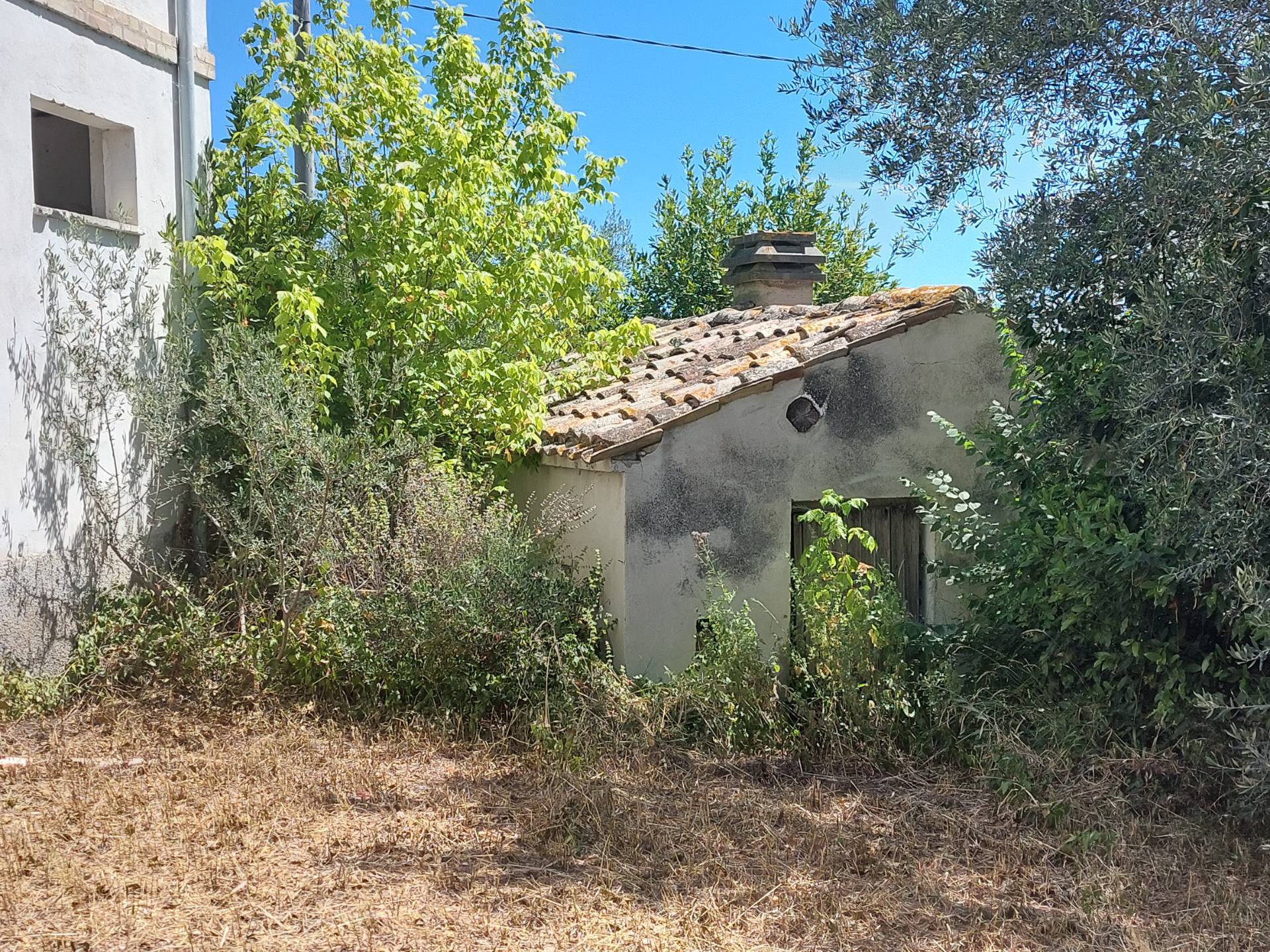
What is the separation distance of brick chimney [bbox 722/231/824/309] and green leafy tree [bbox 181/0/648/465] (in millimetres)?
4755

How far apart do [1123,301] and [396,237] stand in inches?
223

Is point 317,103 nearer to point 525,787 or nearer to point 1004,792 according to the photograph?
point 525,787

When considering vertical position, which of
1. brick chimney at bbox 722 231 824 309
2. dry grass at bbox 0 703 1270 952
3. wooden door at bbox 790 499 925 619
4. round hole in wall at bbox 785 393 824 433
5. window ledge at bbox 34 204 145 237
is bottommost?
dry grass at bbox 0 703 1270 952

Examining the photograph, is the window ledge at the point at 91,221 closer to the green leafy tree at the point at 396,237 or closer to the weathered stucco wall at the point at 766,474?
the green leafy tree at the point at 396,237

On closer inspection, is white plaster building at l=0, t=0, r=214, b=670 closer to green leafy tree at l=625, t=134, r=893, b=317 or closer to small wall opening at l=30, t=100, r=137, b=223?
small wall opening at l=30, t=100, r=137, b=223

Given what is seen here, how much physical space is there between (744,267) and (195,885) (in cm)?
1076

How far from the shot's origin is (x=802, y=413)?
8.20 m

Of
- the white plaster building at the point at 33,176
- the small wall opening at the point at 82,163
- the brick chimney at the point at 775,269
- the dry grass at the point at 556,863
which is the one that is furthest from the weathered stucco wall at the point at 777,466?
the brick chimney at the point at 775,269

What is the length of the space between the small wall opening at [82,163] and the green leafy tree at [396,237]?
69 centimetres

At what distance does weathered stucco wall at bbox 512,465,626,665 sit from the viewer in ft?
25.4

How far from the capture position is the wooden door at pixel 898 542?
8.73 meters

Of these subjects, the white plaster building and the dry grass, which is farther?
the white plaster building

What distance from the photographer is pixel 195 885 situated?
4.82 metres

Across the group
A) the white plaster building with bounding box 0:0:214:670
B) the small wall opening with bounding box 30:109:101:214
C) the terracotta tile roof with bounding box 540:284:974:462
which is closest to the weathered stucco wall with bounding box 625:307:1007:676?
the terracotta tile roof with bounding box 540:284:974:462
